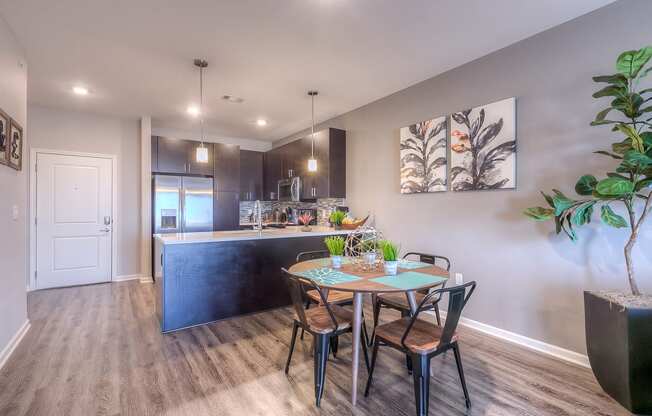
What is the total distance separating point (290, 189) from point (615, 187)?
445cm

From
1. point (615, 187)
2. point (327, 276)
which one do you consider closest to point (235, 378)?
point (327, 276)

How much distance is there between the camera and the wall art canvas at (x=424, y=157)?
11.3 ft

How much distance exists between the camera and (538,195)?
2650 millimetres

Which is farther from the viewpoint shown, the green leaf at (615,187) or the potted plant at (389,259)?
the potted plant at (389,259)

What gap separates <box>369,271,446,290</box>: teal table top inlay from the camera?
1922 millimetres

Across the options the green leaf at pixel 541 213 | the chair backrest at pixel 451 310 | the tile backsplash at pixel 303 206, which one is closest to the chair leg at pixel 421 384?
the chair backrest at pixel 451 310

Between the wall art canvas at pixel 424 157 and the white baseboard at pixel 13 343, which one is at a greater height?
the wall art canvas at pixel 424 157

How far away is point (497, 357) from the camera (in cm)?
255

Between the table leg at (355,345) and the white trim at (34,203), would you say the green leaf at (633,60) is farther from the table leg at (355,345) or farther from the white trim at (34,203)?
the white trim at (34,203)

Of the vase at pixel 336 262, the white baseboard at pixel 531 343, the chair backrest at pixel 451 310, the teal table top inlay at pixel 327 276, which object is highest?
the vase at pixel 336 262

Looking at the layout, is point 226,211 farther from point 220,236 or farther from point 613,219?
point 613,219

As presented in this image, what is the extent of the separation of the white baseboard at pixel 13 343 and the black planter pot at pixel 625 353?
421 centimetres

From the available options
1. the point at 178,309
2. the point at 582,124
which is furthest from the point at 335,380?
the point at 582,124

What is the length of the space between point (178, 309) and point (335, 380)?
69.9 inches
